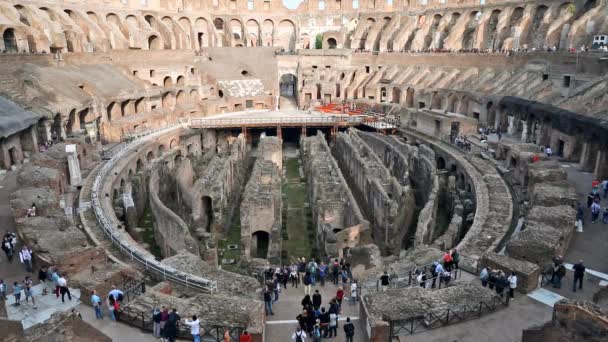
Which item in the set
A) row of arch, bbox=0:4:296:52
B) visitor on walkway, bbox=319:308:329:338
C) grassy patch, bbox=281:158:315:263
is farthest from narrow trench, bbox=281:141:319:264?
row of arch, bbox=0:4:296:52

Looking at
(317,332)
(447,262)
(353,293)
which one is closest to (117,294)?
(317,332)

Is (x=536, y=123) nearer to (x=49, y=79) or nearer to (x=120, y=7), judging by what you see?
(x=49, y=79)

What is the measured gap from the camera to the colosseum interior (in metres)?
10.8

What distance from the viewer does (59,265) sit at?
11961mm

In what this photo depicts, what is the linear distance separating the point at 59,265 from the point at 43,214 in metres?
4.36

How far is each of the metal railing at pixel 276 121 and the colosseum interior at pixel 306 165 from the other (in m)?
0.25

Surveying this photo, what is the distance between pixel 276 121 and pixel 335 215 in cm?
2026

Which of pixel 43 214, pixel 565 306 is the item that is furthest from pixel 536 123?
pixel 43 214

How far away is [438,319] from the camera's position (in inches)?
396

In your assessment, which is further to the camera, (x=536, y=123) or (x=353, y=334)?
(x=536, y=123)

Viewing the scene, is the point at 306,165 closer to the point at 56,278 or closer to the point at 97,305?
the point at 56,278

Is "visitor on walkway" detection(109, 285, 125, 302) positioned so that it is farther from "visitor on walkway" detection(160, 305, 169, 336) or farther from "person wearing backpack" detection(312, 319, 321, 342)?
"person wearing backpack" detection(312, 319, 321, 342)

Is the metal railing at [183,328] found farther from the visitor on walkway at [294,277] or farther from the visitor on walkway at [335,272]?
the visitor on walkway at [335,272]

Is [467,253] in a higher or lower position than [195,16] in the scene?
lower
